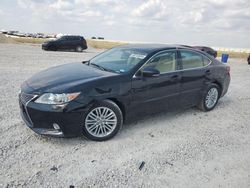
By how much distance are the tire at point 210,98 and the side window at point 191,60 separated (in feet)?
2.07

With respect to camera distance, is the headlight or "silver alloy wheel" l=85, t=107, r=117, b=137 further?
"silver alloy wheel" l=85, t=107, r=117, b=137

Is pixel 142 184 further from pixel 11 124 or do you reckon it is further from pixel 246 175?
pixel 11 124

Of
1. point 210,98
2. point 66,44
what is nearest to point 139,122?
point 210,98

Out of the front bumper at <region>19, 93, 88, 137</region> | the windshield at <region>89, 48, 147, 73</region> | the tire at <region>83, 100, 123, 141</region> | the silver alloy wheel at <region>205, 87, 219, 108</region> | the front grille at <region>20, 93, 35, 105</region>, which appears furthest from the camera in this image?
the silver alloy wheel at <region>205, 87, 219, 108</region>

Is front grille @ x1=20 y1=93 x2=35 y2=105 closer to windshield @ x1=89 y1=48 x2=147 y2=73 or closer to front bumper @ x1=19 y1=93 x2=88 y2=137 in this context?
front bumper @ x1=19 y1=93 x2=88 y2=137

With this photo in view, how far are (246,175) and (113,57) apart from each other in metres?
3.17

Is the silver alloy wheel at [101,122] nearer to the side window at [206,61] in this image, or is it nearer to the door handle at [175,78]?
the door handle at [175,78]

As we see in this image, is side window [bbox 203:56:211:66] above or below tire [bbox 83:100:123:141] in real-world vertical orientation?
above

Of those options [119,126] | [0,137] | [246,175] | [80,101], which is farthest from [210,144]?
[0,137]

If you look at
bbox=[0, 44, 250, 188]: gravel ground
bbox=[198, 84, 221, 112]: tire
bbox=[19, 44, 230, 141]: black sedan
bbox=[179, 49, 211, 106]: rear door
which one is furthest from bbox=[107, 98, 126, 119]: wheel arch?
bbox=[198, 84, 221, 112]: tire

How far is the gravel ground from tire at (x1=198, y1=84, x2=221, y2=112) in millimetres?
627

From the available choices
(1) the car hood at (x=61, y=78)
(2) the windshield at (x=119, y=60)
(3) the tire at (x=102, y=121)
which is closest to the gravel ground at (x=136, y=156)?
(3) the tire at (x=102, y=121)

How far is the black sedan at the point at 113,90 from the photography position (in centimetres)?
369

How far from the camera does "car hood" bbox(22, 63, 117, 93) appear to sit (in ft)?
12.5
